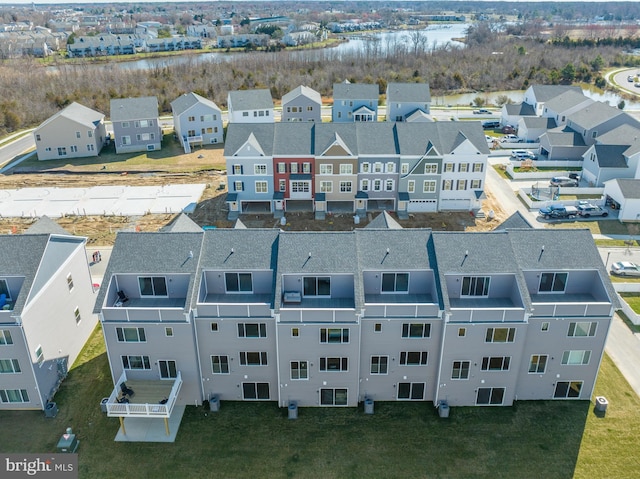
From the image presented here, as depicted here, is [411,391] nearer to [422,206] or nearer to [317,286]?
[317,286]

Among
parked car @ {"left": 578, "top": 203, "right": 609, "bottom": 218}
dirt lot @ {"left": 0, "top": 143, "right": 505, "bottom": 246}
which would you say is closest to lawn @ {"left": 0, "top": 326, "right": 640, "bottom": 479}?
dirt lot @ {"left": 0, "top": 143, "right": 505, "bottom": 246}

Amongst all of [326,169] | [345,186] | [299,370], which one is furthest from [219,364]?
[345,186]

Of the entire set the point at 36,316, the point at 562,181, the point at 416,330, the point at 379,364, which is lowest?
the point at 562,181

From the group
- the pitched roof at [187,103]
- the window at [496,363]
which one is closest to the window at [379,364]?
the window at [496,363]

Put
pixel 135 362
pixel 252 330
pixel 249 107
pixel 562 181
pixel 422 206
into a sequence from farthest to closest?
pixel 249 107 → pixel 562 181 → pixel 422 206 → pixel 135 362 → pixel 252 330

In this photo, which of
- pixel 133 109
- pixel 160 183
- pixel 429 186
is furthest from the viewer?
pixel 133 109

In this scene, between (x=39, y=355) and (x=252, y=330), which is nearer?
(x=252, y=330)

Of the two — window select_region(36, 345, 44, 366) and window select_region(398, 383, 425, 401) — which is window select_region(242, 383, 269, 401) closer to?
window select_region(398, 383, 425, 401)
